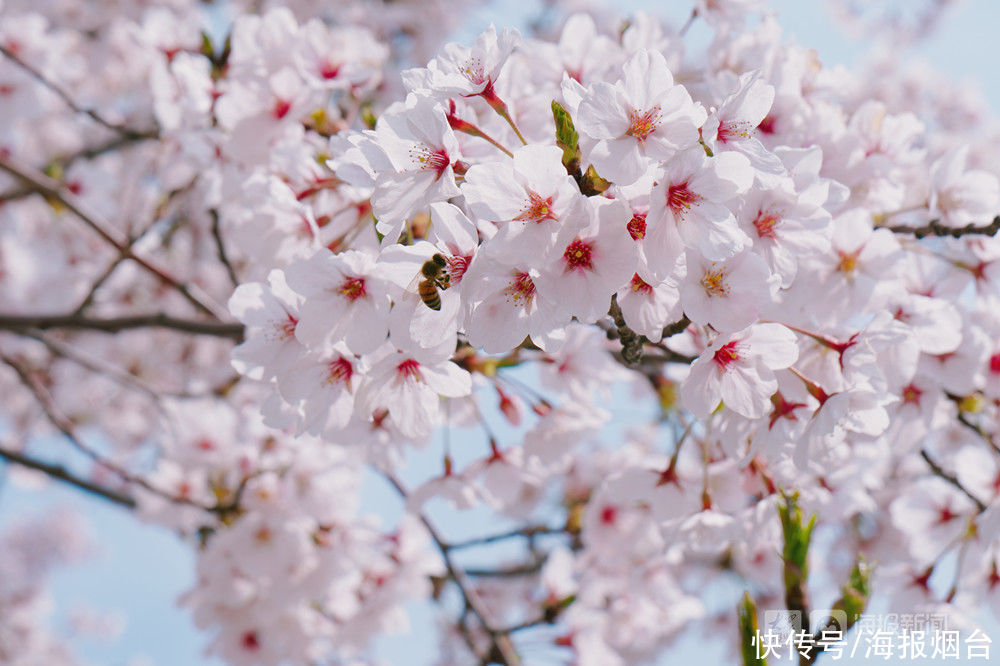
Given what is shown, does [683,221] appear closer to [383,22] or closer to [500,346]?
[500,346]

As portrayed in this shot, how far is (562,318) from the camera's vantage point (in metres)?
1.28

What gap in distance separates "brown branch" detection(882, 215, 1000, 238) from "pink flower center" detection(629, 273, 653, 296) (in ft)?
2.87

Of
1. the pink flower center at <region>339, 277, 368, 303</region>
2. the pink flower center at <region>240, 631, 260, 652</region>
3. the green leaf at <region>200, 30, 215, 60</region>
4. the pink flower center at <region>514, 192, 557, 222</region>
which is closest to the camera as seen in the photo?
the pink flower center at <region>514, 192, 557, 222</region>

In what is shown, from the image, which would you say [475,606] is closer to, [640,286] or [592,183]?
[640,286]

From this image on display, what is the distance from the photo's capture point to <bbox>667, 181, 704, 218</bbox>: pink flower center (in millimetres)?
1201

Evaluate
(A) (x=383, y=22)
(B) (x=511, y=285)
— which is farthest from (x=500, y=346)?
(A) (x=383, y=22)

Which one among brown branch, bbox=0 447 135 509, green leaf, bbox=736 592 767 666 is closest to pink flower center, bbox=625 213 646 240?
green leaf, bbox=736 592 767 666

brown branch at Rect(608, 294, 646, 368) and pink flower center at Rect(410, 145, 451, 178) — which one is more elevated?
pink flower center at Rect(410, 145, 451, 178)

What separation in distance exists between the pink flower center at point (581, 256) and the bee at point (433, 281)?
194mm

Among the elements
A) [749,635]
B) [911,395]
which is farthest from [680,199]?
[911,395]

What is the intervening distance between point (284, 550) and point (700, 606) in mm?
1991

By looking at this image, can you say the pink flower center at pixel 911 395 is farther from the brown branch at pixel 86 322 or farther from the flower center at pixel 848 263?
the brown branch at pixel 86 322

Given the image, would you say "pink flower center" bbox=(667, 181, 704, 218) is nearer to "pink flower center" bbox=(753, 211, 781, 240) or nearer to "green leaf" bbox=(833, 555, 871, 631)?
"pink flower center" bbox=(753, 211, 781, 240)

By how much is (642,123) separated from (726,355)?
0.47m
